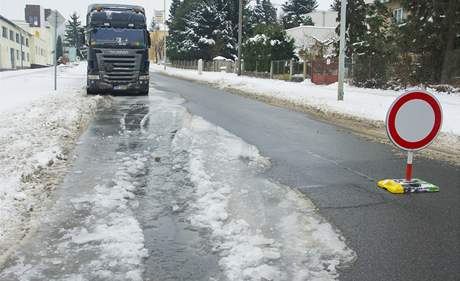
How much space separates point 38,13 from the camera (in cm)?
11738

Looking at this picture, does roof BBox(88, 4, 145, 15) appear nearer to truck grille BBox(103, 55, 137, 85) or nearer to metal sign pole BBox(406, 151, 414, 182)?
truck grille BBox(103, 55, 137, 85)

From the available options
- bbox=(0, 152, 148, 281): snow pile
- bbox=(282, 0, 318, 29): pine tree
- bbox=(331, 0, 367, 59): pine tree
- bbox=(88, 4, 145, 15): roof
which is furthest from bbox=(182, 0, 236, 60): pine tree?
bbox=(0, 152, 148, 281): snow pile

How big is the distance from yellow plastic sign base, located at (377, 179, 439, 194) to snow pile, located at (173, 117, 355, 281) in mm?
1244

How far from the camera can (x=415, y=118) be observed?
6.14 m

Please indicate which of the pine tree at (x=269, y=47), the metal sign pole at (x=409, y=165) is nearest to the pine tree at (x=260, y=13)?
the pine tree at (x=269, y=47)

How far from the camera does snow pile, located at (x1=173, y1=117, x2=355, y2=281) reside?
12.6ft

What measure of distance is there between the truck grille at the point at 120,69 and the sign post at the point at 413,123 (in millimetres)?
14545

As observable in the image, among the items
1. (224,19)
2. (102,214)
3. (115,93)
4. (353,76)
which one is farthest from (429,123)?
(224,19)

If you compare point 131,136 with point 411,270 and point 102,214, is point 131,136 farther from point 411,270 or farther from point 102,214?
point 411,270

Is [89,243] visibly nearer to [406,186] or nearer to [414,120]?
[406,186]

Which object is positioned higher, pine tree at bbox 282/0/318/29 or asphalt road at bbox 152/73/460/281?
pine tree at bbox 282/0/318/29

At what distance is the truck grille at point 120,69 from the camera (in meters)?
18.8

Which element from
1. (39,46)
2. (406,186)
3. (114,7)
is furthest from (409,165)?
(39,46)

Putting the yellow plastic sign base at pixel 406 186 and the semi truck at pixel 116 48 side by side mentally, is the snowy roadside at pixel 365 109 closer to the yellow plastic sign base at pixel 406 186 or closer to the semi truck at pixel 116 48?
the yellow plastic sign base at pixel 406 186
